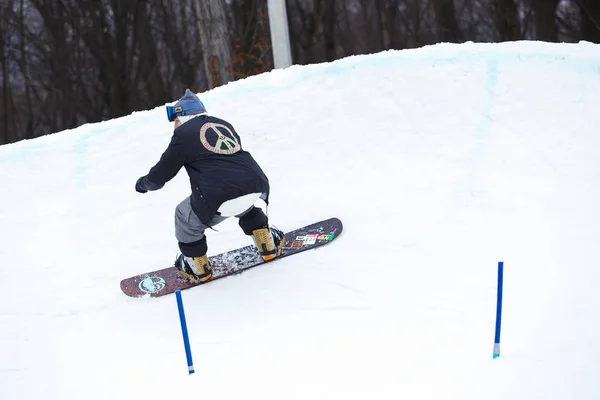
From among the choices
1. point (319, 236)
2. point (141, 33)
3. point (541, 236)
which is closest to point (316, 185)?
point (319, 236)

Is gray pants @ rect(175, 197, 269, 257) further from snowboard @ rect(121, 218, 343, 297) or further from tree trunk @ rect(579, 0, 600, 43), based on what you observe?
tree trunk @ rect(579, 0, 600, 43)

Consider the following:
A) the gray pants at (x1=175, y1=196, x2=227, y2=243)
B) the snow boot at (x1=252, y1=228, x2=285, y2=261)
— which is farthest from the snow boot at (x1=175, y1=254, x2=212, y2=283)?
the snow boot at (x1=252, y1=228, x2=285, y2=261)

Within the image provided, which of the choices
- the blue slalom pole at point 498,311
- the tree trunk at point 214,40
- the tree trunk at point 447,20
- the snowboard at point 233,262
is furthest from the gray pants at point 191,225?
the tree trunk at point 447,20

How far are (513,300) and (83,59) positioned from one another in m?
17.1

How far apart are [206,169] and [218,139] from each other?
0.20 meters

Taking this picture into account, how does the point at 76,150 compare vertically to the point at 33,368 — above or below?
above

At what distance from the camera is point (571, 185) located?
15.5 feet

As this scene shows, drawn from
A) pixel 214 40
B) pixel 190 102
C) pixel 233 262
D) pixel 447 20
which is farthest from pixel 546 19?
pixel 190 102

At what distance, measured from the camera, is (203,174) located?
386cm

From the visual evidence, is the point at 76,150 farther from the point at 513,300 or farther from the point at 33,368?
the point at 513,300

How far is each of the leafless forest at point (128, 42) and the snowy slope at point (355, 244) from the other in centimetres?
1089

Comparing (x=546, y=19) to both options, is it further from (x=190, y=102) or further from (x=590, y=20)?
(x=190, y=102)

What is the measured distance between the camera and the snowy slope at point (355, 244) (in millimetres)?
3346

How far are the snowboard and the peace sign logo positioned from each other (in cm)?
83
